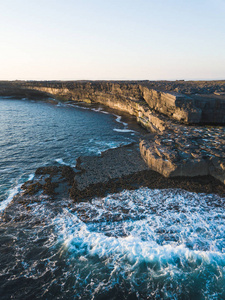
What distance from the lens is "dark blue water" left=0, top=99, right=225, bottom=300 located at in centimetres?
1089

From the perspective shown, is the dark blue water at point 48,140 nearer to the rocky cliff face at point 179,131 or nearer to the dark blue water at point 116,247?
the dark blue water at point 116,247

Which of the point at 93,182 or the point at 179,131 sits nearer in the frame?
the point at 93,182

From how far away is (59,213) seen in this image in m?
16.6

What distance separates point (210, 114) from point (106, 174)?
1067 inches

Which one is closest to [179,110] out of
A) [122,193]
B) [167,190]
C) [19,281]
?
[167,190]

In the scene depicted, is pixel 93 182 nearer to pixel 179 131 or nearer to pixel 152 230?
pixel 152 230

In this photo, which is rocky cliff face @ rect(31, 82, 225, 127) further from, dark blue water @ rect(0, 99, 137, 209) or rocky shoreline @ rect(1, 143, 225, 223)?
rocky shoreline @ rect(1, 143, 225, 223)

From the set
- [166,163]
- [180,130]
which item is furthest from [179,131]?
[166,163]

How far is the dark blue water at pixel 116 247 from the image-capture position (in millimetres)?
10891

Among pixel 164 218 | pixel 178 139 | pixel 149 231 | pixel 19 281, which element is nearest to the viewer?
pixel 19 281

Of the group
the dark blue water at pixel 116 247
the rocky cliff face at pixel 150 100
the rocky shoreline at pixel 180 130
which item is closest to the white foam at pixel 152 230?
the dark blue water at pixel 116 247

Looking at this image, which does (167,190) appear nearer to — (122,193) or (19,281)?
→ (122,193)

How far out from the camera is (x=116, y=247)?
44.2 ft

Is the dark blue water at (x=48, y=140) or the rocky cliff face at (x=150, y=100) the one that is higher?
the rocky cliff face at (x=150, y=100)
